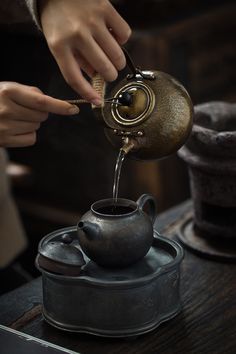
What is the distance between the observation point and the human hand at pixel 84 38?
1526 millimetres

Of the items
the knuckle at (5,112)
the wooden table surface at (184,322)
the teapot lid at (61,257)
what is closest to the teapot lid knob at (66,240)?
the teapot lid at (61,257)

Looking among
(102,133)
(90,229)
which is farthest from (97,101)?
(102,133)

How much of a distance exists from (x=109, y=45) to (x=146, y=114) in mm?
205

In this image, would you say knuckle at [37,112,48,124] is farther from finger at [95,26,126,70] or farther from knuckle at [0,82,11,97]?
finger at [95,26,126,70]

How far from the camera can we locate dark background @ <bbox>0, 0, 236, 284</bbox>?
11.3ft

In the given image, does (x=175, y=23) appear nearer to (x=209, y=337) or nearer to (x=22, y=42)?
(x=22, y=42)

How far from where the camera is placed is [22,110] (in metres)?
1.64

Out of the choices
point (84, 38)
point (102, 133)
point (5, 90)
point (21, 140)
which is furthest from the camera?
point (102, 133)

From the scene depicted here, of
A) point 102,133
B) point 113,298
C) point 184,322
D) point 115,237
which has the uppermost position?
point 115,237

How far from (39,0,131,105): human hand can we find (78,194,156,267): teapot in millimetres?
276

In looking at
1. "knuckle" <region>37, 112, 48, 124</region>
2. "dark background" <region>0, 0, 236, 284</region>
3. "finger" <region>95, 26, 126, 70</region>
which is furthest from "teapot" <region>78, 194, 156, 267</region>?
"dark background" <region>0, 0, 236, 284</region>

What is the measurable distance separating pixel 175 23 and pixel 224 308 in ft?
7.26

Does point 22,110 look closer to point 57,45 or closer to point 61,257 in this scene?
point 57,45

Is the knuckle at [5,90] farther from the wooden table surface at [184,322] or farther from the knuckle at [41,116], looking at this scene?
the wooden table surface at [184,322]
